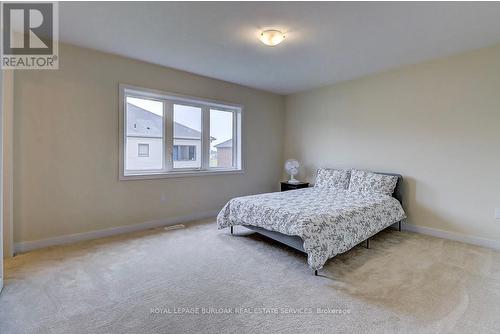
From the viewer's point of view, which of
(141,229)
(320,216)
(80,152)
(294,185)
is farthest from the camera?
(294,185)

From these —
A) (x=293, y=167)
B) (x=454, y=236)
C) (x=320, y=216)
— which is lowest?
(x=454, y=236)

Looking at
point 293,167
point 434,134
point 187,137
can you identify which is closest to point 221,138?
point 187,137

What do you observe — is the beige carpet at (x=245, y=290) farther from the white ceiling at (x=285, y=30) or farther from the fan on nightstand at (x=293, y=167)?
the white ceiling at (x=285, y=30)

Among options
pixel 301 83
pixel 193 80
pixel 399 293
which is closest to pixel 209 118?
pixel 193 80

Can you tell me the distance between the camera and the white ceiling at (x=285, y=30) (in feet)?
7.59

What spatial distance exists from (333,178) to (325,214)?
1.88 metres

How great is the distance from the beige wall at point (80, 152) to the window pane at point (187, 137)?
291mm

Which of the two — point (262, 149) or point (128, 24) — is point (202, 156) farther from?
→ point (128, 24)

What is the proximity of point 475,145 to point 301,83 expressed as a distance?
2750mm

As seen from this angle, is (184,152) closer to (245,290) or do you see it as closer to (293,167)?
(293,167)

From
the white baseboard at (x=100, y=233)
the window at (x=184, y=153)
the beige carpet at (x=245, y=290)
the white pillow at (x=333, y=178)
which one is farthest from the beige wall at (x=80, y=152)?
the white pillow at (x=333, y=178)

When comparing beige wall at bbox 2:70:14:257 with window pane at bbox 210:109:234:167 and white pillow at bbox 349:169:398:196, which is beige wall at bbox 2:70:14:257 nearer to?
window pane at bbox 210:109:234:167

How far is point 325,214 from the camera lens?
8.64ft

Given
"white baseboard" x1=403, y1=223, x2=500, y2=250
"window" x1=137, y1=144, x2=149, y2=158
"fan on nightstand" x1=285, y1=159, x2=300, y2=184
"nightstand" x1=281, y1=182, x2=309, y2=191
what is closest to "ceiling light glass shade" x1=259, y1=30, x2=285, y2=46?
"window" x1=137, y1=144, x2=149, y2=158
